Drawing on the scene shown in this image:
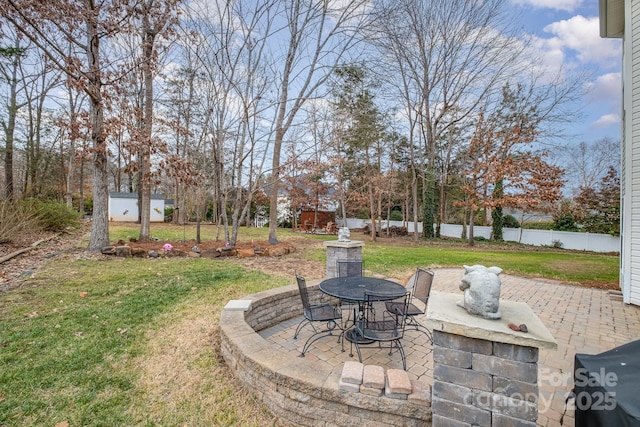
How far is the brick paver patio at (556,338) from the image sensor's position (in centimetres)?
260

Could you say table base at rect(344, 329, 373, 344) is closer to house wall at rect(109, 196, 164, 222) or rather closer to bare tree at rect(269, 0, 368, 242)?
bare tree at rect(269, 0, 368, 242)

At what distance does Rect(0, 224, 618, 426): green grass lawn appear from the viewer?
84.5 inches

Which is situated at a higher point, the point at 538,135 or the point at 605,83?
the point at 605,83

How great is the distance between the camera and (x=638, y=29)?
190 inches

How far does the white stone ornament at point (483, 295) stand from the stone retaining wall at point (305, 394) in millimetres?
708

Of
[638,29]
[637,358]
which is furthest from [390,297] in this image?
[638,29]

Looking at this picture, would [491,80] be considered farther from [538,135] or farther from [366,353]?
[366,353]

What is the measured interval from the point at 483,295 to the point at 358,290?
1724mm

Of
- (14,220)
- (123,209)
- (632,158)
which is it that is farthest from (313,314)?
(123,209)

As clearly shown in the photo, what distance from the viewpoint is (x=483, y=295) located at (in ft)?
5.61

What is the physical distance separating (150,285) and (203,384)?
313cm

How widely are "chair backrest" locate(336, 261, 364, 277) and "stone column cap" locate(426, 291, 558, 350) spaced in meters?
2.64

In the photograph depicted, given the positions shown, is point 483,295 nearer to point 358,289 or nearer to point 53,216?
point 358,289

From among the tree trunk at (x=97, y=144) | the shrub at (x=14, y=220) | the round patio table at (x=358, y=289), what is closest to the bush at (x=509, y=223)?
the round patio table at (x=358, y=289)
